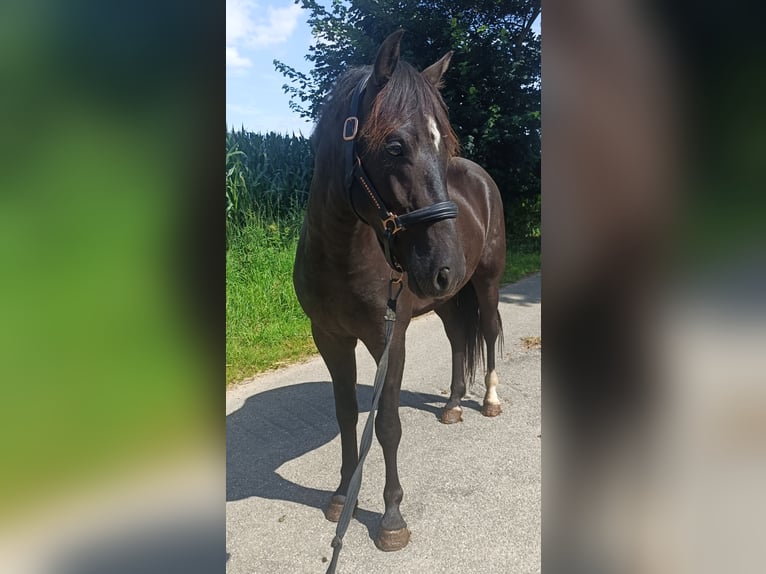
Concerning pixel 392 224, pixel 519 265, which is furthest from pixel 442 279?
pixel 519 265

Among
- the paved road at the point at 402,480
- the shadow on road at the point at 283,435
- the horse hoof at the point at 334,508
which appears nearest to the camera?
the paved road at the point at 402,480

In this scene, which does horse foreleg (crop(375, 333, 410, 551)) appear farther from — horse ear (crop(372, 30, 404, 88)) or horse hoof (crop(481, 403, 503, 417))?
horse hoof (crop(481, 403, 503, 417))

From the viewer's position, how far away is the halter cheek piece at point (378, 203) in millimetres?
1705

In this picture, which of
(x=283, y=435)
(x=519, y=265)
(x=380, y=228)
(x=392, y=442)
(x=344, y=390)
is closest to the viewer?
(x=380, y=228)

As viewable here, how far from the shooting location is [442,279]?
5.72ft

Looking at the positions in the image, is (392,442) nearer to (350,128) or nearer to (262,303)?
(350,128)

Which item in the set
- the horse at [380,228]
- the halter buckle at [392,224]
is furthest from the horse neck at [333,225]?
the halter buckle at [392,224]

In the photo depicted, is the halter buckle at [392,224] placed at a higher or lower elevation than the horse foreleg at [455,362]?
higher

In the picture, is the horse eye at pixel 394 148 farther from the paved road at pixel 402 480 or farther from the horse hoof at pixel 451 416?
the horse hoof at pixel 451 416

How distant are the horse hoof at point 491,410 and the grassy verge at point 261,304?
214 cm

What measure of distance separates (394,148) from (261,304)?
455cm
